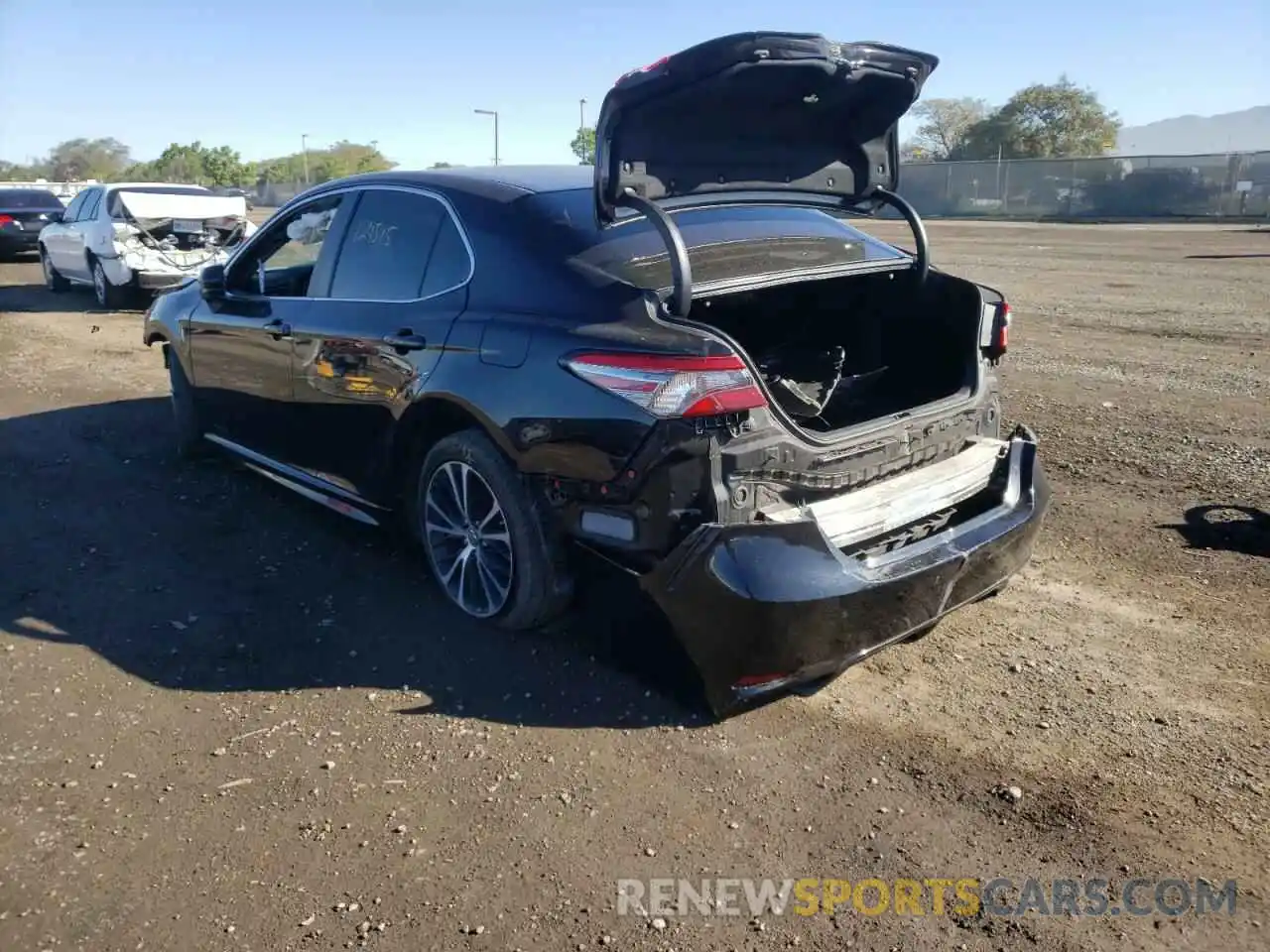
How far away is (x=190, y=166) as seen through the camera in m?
80.8

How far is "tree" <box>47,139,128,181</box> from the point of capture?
9031 centimetres

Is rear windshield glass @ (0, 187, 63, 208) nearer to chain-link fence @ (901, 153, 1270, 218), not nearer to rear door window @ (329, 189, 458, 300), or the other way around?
rear door window @ (329, 189, 458, 300)

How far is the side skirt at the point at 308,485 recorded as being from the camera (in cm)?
464

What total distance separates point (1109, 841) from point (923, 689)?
897mm

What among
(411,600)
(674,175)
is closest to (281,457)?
(411,600)

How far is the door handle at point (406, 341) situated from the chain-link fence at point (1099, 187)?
121ft

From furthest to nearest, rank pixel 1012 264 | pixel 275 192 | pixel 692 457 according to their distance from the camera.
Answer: pixel 275 192
pixel 1012 264
pixel 692 457

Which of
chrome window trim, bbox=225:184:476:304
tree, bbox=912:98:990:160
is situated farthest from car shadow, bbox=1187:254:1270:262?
tree, bbox=912:98:990:160

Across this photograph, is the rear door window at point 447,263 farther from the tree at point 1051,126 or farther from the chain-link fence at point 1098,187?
the tree at point 1051,126

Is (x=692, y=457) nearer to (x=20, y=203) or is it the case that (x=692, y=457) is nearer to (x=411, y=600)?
(x=411, y=600)

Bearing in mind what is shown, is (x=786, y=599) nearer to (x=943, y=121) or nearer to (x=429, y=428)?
(x=429, y=428)

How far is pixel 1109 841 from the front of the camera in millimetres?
2787

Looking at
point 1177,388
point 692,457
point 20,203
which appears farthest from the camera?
point 20,203

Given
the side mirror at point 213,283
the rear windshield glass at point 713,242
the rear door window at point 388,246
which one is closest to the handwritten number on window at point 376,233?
the rear door window at point 388,246
